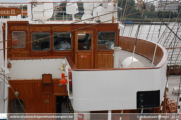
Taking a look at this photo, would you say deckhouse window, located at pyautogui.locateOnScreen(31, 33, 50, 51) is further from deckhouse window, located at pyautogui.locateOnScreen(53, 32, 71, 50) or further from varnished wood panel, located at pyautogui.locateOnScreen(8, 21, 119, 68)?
deckhouse window, located at pyautogui.locateOnScreen(53, 32, 71, 50)

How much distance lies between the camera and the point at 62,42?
977 centimetres

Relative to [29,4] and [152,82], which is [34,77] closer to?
[29,4]

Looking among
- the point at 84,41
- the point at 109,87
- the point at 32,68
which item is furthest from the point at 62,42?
the point at 109,87

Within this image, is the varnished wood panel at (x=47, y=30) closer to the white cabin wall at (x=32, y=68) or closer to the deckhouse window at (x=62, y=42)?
the deckhouse window at (x=62, y=42)

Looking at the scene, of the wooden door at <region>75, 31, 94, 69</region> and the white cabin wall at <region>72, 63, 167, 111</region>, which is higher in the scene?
the wooden door at <region>75, 31, 94, 69</region>

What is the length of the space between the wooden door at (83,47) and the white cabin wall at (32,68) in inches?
36.7

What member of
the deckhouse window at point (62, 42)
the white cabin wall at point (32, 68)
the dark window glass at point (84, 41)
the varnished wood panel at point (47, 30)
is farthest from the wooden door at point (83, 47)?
the white cabin wall at point (32, 68)

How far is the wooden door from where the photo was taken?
9.68 meters

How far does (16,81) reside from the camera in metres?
9.30

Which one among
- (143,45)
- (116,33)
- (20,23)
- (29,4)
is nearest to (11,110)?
(20,23)

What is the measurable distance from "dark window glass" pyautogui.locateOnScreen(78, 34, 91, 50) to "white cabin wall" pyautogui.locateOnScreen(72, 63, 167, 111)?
111 inches

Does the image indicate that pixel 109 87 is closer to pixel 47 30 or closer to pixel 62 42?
pixel 62 42

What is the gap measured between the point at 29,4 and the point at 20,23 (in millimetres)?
874

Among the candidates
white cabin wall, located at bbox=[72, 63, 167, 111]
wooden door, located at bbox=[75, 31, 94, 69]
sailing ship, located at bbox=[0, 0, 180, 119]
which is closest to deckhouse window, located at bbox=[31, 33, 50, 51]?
sailing ship, located at bbox=[0, 0, 180, 119]
